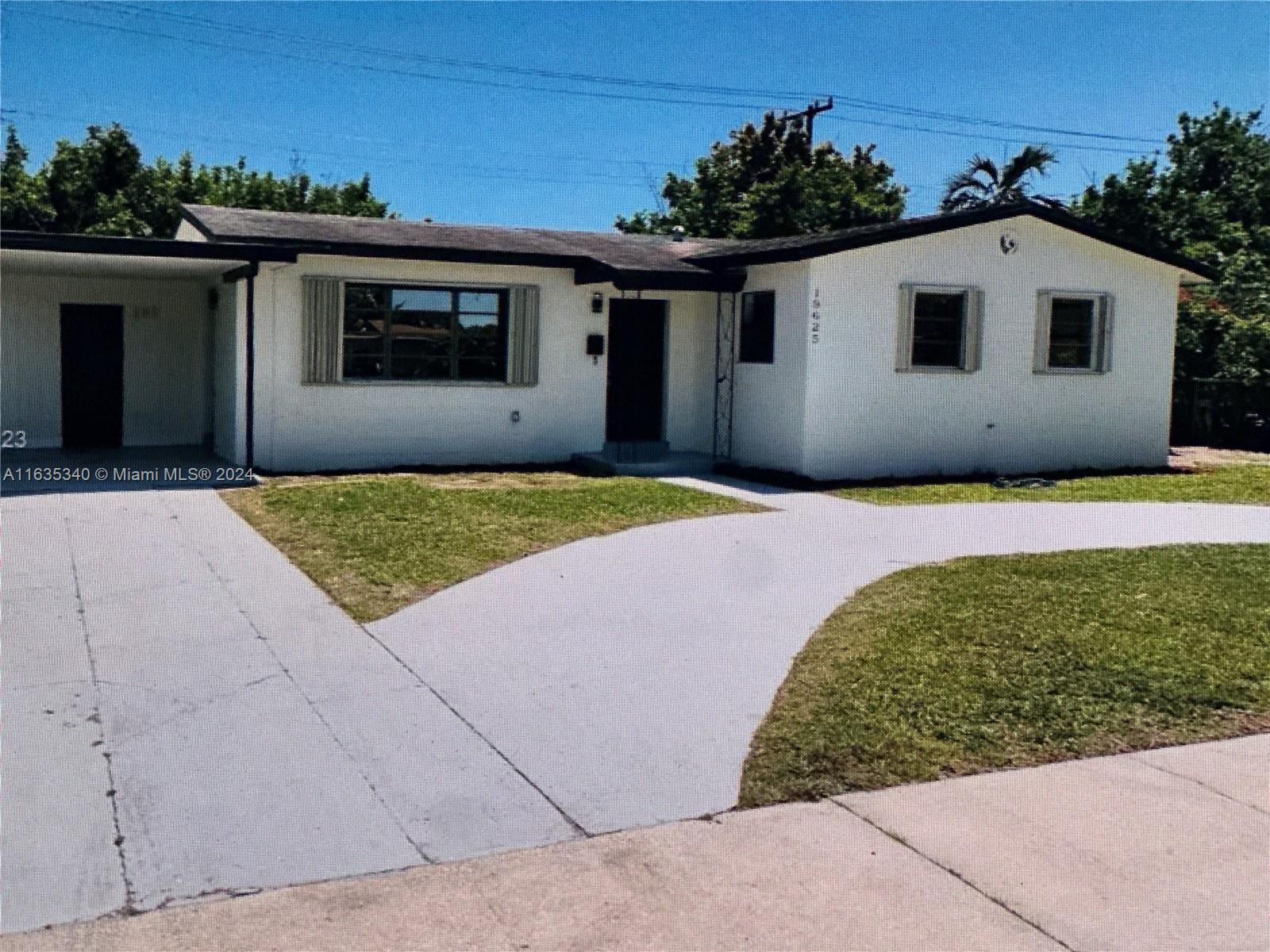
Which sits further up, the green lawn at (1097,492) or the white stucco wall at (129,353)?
the white stucco wall at (129,353)

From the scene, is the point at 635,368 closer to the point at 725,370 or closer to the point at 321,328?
the point at 725,370

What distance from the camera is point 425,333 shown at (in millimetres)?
15117

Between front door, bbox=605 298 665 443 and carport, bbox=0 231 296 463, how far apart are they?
4.89 meters

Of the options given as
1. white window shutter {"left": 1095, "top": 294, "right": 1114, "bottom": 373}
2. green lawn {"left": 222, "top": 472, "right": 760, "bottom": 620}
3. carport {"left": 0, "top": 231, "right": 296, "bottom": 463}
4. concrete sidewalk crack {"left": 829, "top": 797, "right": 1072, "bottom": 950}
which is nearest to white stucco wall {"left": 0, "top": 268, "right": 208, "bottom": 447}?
carport {"left": 0, "top": 231, "right": 296, "bottom": 463}

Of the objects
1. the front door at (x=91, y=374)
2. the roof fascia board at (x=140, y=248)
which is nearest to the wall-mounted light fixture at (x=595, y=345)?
the roof fascia board at (x=140, y=248)

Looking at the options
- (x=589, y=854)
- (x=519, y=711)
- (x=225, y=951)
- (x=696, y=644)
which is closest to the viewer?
(x=225, y=951)

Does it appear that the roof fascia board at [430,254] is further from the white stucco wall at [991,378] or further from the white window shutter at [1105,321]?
the white window shutter at [1105,321]

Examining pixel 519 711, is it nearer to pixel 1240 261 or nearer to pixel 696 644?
pixel 696 644

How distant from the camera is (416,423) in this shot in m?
15.1

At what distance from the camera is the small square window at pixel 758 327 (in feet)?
50.0

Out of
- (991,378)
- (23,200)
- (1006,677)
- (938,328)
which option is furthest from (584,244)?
(23,200)

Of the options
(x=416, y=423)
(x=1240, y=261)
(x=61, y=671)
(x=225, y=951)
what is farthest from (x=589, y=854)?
(x=1240, y=261)

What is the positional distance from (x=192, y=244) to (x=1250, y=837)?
36.7ft

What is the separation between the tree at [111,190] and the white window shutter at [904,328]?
24.1 metres
